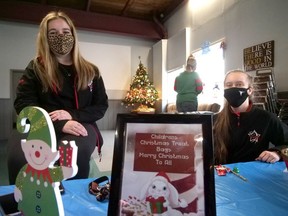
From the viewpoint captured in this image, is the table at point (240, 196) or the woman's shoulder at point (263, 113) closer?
the table at point (240, 196)

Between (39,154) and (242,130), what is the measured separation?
4.19 ft

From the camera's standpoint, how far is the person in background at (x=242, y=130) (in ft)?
4.50

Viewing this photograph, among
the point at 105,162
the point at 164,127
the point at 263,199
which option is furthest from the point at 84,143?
the point at 105,162

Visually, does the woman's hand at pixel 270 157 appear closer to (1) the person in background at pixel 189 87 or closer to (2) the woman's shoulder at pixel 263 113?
(2) the woman's shoulder at pixel 263 113

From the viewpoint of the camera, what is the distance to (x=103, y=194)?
2.29 ft

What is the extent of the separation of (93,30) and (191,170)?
21.0 ft

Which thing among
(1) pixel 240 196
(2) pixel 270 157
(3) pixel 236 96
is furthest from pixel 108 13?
(1) pixel 240 196

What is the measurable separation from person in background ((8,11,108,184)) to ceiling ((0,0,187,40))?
5209 millimetres

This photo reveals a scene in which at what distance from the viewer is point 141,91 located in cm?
641

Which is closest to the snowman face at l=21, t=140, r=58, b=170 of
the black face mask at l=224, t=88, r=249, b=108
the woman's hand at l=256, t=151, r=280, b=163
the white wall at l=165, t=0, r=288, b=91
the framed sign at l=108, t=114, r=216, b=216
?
the framed sign at l=108, t=114, r=216, b=216

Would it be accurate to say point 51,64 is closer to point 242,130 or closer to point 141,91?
point 242,130

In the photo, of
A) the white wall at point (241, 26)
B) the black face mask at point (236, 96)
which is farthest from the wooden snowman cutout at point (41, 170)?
the white wall at point (241, 26)

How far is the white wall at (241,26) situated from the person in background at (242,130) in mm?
2103

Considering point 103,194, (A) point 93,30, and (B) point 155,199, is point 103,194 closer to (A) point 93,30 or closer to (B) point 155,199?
(B) point 155,199
